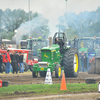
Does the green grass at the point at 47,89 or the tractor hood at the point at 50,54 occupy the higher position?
the tractor hood at the point at 50,54

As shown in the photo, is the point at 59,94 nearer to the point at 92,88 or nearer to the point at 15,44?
the point at 92,88

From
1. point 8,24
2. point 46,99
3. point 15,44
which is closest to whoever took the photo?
point 46,99

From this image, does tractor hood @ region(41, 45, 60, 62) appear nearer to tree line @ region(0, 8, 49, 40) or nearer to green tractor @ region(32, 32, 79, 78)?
green tractor @ region(32, 32, 79, 78)

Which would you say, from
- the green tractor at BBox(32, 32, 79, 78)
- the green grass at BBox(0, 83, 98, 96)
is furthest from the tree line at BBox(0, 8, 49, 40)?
the green grass at BBox(0, 83, 98, 96)

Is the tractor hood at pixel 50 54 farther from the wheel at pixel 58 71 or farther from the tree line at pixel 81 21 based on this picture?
the tree line at pixel 81 21

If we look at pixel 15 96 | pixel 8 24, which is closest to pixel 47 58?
pixel 15 96

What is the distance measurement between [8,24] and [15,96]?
67309 millimetres

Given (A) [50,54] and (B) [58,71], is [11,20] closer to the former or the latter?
(A) [50,54]

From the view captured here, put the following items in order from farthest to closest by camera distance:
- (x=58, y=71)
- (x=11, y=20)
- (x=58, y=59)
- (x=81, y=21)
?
(x=11, y=20) → (x=81, y=21) → (x=58, y=59) → (x=58, y=71)

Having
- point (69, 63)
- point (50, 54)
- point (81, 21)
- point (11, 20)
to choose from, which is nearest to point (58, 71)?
point (69, 63)

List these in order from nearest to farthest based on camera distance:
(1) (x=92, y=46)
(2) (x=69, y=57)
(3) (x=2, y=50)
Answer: (2) (x=69, y=57) < (3) (x=2, y=50) < (1) (x=92, y=46)

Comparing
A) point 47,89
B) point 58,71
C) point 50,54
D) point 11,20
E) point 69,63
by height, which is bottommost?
point 47,89

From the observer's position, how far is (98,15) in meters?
34.1

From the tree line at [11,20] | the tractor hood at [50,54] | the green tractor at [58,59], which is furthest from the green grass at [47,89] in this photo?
the tree line at [11,20]
